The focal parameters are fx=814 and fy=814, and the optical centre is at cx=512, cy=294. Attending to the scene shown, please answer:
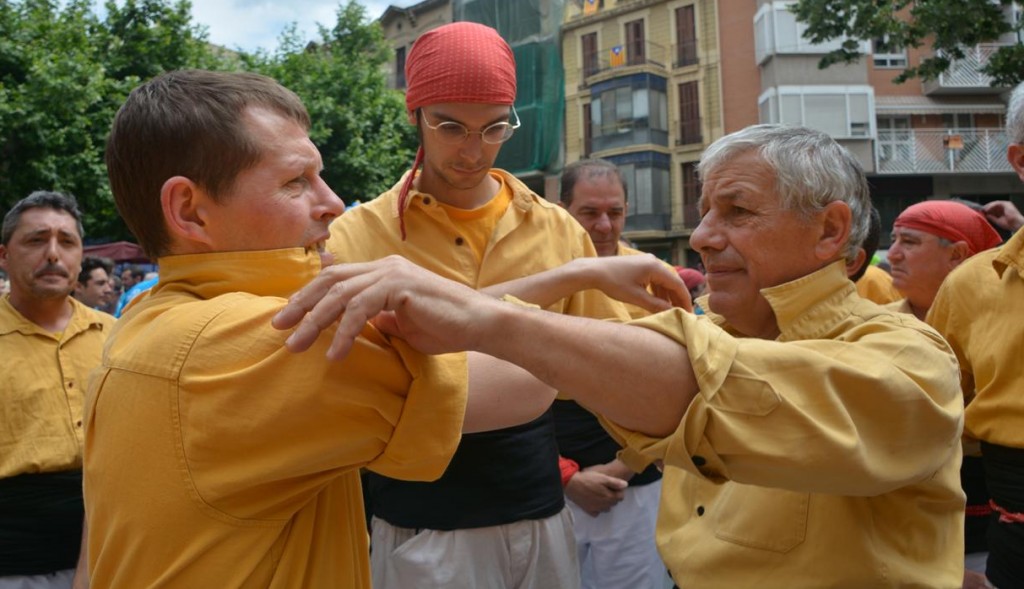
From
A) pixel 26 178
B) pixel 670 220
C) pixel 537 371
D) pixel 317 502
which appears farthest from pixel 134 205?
pixel 670 220

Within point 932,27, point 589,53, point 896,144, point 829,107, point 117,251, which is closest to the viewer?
point 932,27

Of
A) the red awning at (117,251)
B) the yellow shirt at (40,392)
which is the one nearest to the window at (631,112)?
the red awning at (117,251)

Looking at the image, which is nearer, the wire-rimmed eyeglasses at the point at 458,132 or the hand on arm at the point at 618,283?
the hand on arm at the point at 618,283

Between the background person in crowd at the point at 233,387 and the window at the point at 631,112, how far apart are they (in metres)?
31.9

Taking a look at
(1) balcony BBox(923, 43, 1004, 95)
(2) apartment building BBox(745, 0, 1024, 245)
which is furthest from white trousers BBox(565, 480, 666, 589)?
(1) balcony BBox(923, 43, 1004, 95)

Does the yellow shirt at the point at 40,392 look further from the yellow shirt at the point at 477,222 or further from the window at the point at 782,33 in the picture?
the window at the point at 782,33

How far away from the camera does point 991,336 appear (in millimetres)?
2980

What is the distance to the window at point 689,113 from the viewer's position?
32.3 meters

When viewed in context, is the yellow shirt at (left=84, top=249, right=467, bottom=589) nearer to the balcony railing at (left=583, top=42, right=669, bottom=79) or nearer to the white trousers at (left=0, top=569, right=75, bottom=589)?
the white trousers at (left=0, top=569, right=75, bottom=589)

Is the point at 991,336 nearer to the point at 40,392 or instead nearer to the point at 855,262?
the point at 855,262

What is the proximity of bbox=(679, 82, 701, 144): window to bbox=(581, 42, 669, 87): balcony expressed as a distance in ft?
4.16

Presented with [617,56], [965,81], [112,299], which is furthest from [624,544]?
[617,56]

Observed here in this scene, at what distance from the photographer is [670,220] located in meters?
32.3

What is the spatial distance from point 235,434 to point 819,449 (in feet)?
3.11
